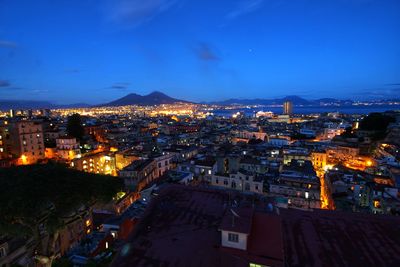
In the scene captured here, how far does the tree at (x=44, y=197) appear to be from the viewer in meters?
9.60

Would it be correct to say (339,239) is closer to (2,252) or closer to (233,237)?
(233,237)

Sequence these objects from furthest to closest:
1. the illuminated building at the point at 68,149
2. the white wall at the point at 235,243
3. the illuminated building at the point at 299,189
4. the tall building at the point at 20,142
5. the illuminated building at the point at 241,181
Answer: the illuminated building at the point at 68,149
the tall building at the point at 20,142
the illuminated building at the point at 241,181
the illuminated building at the point at 299,189
the white wall at the point at 235,243

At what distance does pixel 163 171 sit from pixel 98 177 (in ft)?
78.1

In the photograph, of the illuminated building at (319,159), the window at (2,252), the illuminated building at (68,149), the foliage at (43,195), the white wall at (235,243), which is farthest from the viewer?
the illuminated building at (68,149)

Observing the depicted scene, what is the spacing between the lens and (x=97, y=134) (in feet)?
206

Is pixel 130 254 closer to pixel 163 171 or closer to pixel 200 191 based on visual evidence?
pixel 200 191

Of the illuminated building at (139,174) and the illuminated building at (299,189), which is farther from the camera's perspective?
the illuminated building at (139,174)

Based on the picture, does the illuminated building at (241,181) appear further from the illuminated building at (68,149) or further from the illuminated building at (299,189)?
the illuminated building at (68,149)

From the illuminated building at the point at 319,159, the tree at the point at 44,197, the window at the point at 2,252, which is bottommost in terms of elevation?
the illuminated building at the point at 319,159

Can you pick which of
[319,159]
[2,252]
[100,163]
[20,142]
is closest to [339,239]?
[2,252]

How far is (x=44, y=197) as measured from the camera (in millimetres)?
10125

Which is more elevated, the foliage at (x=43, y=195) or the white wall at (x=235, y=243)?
the foliage at (x=43, y=195)

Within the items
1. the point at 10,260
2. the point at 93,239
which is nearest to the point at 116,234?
the point at 93,239

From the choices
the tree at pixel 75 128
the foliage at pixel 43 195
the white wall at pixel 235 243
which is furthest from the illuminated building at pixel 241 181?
the tree at pixel 75 128
